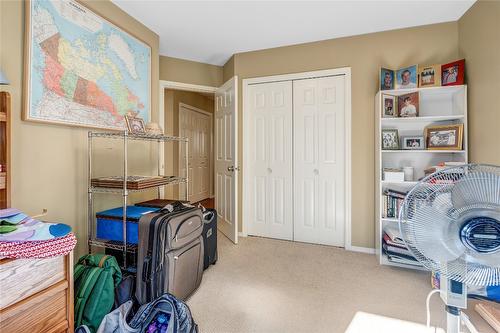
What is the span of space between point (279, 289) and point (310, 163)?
4.84 ft

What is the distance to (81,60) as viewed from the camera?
183 cm

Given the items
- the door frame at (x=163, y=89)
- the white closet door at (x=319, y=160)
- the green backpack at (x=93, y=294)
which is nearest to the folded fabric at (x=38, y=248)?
the green backpack at (x=93, y=294)

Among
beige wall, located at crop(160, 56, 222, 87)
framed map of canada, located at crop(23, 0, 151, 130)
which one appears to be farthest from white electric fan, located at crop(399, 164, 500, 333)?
beige wall, located at crop(160, 56, 222, 87)

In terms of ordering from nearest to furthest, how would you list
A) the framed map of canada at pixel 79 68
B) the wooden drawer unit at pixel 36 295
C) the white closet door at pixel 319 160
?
the wooden drawer unit at pixel 36 295 → the framed map of canada at pixel 79 68 → the white closet door at pixel 319 160

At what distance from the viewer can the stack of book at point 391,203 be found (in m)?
2.36

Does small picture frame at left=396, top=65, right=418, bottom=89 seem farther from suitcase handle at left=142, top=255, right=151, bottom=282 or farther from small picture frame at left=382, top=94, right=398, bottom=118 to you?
suitcase handle at left=142, top=255, right=151, bottom=282

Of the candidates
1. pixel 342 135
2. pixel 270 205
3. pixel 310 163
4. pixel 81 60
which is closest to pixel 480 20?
pixel 342 135

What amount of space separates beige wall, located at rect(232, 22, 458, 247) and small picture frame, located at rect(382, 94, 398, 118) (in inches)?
9.7

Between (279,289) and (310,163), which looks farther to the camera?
(310,163)

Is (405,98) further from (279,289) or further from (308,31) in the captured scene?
(279,289)

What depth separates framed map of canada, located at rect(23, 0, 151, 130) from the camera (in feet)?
5.03

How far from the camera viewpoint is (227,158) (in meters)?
3.28

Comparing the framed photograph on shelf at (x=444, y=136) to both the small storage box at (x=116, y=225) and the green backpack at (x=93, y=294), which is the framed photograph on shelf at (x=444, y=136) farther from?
the green backpack at (x=93, y=294)

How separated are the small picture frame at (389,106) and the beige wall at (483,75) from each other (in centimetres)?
56
